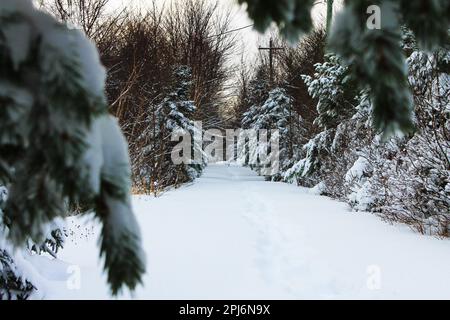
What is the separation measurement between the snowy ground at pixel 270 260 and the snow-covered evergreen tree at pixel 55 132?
2274 mm

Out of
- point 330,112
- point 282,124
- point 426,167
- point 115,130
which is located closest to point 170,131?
point 330,112

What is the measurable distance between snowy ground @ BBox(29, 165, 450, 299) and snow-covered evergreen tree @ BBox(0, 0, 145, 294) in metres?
2.27

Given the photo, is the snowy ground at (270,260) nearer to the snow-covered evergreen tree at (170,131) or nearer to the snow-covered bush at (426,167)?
the snow-covered bush at (426,167)

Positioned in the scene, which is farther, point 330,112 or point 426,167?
point 330,112

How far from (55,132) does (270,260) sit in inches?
148

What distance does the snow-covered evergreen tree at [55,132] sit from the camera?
736mm

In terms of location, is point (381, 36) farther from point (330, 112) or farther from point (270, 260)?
point (330, 112)

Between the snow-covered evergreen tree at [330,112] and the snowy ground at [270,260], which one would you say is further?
the snow-covered evergreen tree at [330,112]

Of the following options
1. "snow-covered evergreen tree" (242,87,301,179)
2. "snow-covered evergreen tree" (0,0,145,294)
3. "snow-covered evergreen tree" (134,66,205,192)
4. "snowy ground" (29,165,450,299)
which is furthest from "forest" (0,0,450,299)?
"snow-covered evergreen tree" (242,87,301,179)

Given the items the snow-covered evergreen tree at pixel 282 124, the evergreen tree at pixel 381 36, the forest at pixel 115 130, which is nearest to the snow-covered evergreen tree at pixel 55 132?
the forest at pixel 115 130

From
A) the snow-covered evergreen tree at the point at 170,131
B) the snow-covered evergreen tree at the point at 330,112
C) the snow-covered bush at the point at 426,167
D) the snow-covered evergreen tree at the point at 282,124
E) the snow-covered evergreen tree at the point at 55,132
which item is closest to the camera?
the snow-covered evergreen tree at the point at 55,132

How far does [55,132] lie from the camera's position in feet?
2.42

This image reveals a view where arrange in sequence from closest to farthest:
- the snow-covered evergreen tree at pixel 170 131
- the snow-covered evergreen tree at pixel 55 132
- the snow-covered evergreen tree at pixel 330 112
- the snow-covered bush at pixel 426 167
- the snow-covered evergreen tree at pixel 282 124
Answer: the snow-covered evergreen tree at pixel 55 132 < the snow-covered bush at pixel 426 167 < the snow-covered evergreen tree at pixel 330 112 < the snow-covered evergreen tree at pixel 170 131 < the snow-covered evergreen tree at pixel 282 124

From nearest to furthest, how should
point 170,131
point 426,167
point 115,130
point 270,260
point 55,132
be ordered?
point 55,132 → point 115,130 → point 270,260 → point 426,167 → point 170,131
